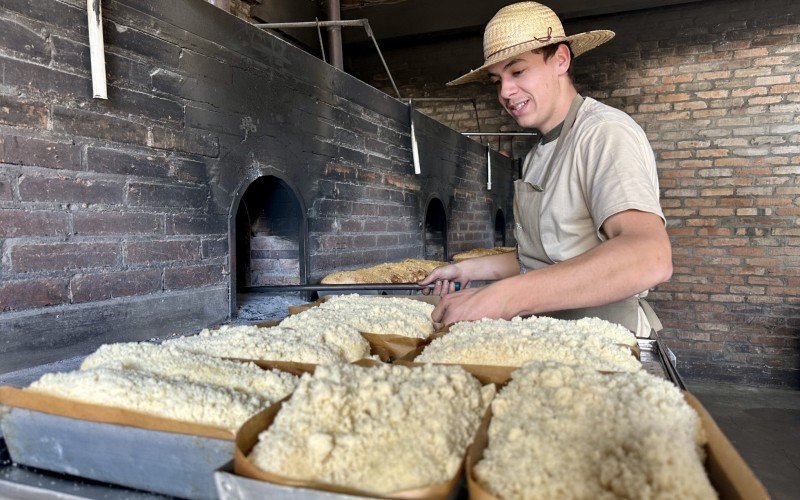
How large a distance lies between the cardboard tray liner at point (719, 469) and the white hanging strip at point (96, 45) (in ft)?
5.15

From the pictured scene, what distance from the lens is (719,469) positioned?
544 mm

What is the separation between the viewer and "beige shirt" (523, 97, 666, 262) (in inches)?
55.6

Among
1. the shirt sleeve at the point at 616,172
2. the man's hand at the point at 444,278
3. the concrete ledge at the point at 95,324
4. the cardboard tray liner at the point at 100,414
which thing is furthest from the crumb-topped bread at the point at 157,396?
the man's hand at the point at 444,278

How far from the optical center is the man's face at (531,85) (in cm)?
182

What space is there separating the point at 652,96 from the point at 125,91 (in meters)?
5.75

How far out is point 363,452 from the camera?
584 mm

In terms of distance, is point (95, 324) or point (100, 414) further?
point (95, 324)

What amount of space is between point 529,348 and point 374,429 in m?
0.43

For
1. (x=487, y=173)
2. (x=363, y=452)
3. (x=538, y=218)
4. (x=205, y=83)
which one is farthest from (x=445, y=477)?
(x=487, y=173)

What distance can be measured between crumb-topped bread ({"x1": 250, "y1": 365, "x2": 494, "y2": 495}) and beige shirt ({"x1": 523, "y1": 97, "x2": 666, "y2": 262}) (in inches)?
35.0

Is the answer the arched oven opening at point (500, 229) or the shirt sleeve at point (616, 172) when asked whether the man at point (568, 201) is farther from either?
the arched oven opening at point (500, 229)

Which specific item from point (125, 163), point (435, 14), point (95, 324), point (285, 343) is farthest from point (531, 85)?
point (435, 14)

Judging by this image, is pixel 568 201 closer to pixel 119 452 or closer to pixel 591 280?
pixel 591 280

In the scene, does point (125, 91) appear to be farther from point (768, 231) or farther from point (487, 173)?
point (768, 231)
